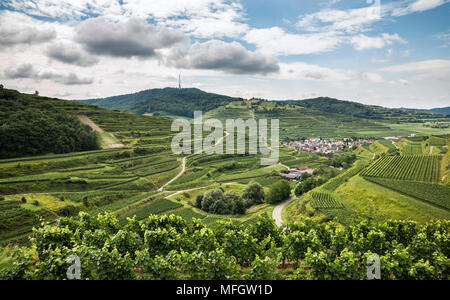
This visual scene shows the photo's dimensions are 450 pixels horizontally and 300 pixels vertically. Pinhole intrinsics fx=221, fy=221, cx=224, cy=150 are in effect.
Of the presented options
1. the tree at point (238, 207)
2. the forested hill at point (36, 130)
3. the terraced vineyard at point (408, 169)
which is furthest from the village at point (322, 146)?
the forested hill at point (36, 130)

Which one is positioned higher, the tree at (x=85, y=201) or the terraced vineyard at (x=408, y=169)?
the terraced vineyard at (x=408, y=169)

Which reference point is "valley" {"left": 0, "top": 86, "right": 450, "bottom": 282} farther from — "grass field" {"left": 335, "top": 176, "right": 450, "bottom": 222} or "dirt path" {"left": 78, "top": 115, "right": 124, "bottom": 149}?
"dirt path" {"left": 78, "top": 115, "right": 124, "bottom": 149}

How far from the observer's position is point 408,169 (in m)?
66.6

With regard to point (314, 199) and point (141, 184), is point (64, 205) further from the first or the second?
point (314, 199)

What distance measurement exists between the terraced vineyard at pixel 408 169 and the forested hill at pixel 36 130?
107 m

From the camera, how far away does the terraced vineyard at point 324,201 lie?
52.9 metres

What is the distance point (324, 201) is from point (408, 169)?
32.8 m

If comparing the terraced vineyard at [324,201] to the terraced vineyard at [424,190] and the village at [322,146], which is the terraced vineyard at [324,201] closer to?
the terraced vineyard at [424,190]

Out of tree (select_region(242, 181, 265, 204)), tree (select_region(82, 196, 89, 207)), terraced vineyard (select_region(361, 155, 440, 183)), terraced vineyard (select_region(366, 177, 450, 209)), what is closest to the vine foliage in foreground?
terraced vineyard (select_region(366, 177, 450, 209))

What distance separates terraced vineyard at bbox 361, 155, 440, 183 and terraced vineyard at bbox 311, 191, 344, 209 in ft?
52.4

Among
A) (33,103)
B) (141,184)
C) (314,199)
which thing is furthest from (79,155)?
(314,199)

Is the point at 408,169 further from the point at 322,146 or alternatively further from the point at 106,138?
the point at 106,138

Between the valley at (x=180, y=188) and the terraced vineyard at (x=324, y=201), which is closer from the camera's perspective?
the valley at (x=180, y=188)

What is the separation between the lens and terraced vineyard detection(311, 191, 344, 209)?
52938mm
